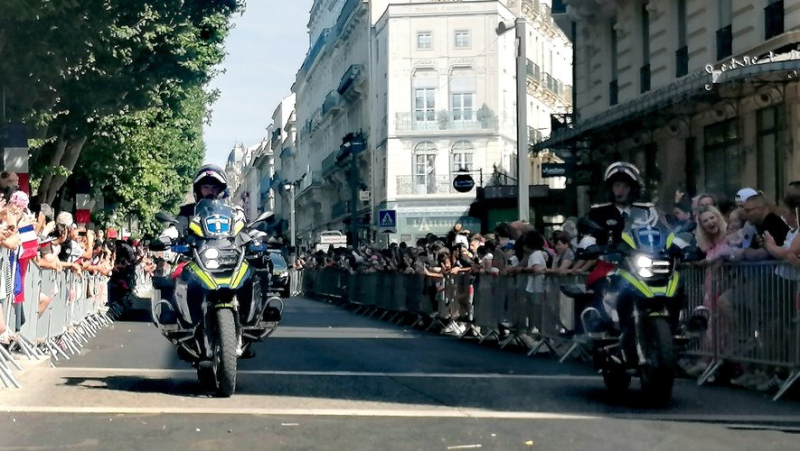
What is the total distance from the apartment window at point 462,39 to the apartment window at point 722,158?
144ft

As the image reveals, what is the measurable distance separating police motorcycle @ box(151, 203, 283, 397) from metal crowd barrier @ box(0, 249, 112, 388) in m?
1.63

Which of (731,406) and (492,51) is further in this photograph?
(492,51)

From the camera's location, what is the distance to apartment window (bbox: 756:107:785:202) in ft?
79.9

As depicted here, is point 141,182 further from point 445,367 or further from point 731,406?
point 731,406

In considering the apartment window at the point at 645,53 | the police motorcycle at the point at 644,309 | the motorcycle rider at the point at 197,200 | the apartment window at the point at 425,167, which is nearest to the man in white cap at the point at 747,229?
the police motorcycle at the point at 644,309

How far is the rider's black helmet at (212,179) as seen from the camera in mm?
12141

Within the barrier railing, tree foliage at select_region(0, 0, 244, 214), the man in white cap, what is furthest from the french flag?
the man in white cap

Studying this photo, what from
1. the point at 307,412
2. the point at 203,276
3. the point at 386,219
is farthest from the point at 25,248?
the point at 386,219

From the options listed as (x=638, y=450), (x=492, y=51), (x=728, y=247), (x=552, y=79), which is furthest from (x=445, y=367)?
(x=552, y=79)

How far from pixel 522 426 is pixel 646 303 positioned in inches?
74.8

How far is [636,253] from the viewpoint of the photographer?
11.4 metres

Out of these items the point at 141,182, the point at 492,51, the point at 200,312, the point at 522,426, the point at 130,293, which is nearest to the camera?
the point at 522,426

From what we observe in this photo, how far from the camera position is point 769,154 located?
81.8 ft

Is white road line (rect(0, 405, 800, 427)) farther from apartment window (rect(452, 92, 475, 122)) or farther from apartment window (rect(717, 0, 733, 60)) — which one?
apartment window (rect(452, 92, 475, 122))
